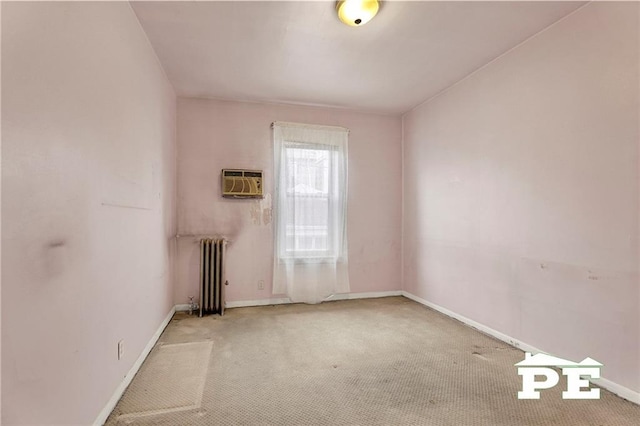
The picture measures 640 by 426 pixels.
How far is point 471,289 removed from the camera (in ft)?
10.2

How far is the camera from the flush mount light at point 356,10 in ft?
6.53

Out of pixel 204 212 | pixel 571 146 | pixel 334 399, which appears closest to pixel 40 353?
pixel 334 399

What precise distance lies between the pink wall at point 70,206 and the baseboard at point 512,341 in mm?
2972

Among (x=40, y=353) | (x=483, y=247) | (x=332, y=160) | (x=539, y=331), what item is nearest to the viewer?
(x=40, y=353)

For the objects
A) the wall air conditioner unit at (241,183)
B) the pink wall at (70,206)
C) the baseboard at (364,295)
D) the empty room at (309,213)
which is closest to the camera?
the pink wall at (70,206)

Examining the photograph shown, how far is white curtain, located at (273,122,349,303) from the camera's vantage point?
3.81m

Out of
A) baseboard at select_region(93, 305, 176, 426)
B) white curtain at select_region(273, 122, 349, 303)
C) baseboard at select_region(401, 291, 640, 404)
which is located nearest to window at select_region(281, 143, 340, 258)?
white curtain at select_region(273, 122, 349, 303)

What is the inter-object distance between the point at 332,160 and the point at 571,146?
2450 millimetres

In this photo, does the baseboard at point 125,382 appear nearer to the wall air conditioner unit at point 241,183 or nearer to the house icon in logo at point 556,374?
the wall air conditioner unit at point 241,183

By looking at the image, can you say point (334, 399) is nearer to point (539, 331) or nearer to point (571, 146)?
point (539, 331)

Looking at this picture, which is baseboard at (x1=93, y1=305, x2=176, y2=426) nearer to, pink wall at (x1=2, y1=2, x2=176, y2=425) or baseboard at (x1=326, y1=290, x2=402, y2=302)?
pink wall at (x1=2, y1=2, x2=176, y2=425)

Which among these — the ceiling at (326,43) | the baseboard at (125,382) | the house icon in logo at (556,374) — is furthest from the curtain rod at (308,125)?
the house icon in logo at (556,374)

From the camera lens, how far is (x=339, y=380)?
6.72 feet

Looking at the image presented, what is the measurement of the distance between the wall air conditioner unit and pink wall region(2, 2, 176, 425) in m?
1.34
